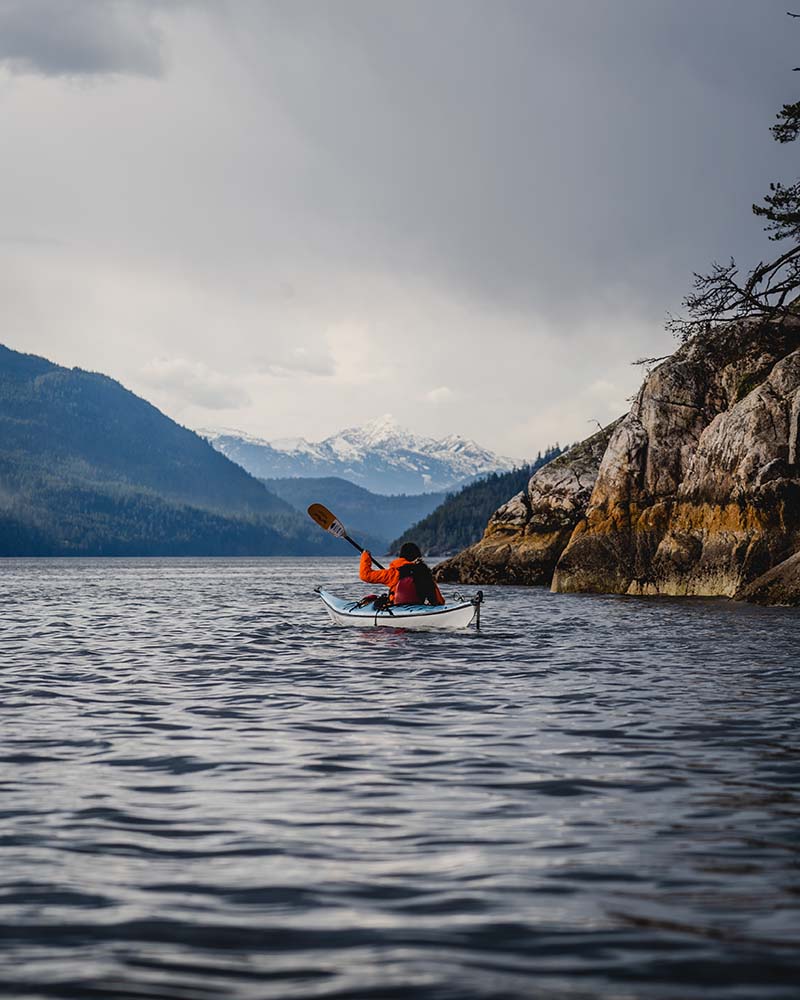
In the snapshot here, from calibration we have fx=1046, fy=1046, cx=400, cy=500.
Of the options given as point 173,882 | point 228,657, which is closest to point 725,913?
point 173,882

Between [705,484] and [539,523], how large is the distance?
20.4 meters

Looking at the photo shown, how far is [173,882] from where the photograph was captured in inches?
251

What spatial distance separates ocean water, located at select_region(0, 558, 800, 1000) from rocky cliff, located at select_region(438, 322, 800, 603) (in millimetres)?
18806

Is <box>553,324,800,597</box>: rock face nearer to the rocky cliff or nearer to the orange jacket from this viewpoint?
the rocky cliff

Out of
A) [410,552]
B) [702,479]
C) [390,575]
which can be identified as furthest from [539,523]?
[410,552]

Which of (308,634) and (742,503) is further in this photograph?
(742,503)

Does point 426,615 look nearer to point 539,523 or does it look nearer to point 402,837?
point 402,837

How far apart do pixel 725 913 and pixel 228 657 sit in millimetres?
15979

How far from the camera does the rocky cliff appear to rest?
113 ft

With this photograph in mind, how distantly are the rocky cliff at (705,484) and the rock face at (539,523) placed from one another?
28.7 inches

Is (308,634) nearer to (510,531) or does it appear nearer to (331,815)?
(331,815)

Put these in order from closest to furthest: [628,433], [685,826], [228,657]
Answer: [685,826] < [228,657] < [628,433]

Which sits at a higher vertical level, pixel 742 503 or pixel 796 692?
pixel 742 503

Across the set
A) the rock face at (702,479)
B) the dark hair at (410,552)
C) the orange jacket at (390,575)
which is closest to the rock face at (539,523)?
the rock face at (702,479)
